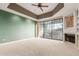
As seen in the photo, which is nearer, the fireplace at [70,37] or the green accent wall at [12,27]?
the green accent wall at [12,27]

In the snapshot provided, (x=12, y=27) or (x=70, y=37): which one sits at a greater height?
(x=12, y=27)

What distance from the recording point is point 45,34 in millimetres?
4281

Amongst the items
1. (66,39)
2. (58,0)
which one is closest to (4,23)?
(66,39)

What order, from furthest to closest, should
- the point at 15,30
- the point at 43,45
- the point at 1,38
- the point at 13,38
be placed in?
the point at 15,30, the point at 13,38, the point at 1,38, the point at 43,45

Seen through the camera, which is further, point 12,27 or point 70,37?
point 70,37

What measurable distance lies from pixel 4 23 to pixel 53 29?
Answer: 2801 mm

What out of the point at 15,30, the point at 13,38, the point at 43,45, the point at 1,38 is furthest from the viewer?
the point at 15,30

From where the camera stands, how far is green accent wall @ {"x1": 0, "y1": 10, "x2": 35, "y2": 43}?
5488 millimetres

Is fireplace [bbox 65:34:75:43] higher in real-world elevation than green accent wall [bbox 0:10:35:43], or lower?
lower

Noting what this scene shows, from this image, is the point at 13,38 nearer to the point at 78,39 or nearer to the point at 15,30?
the point at 15,30

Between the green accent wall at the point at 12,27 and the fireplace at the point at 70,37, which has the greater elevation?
the green accent wall at the point at 12,27

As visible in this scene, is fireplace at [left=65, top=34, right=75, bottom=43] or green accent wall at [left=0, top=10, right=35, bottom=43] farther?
fireplace at [left=65, top=34, right=75, bottom=43]

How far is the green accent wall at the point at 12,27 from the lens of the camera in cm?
549

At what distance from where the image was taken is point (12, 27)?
600cm
